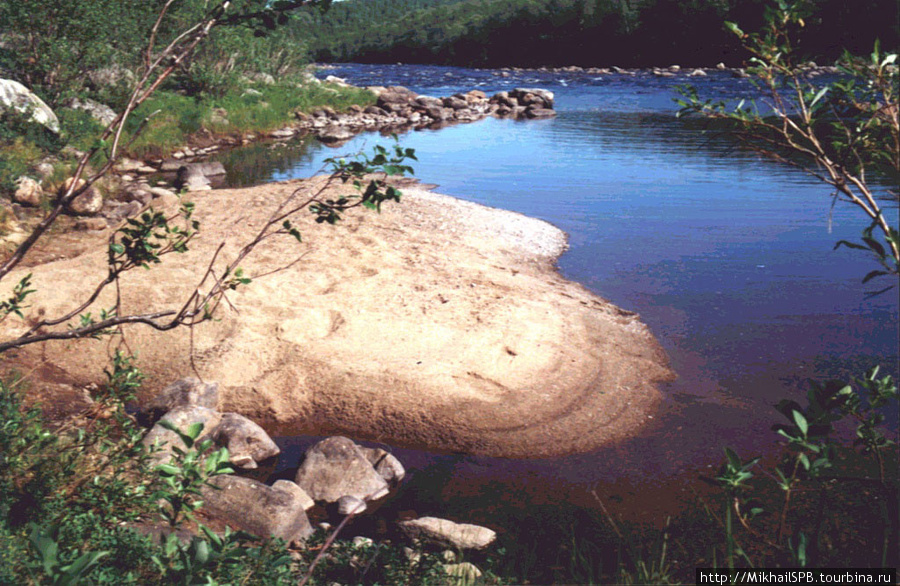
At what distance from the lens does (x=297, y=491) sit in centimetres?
484

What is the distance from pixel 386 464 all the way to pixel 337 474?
383mm

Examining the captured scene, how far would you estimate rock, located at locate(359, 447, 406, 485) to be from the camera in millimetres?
5121

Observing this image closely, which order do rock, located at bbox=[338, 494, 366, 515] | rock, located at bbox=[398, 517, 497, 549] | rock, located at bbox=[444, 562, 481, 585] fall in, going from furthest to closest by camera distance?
rock, located at bbox=[338, 494, 366, 515], rock, located at bbox=[398, 517, 497, 549], rock, located at bbox=[444, 562, 481, 585]

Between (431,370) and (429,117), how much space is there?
21.3 m

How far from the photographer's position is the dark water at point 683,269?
5.42m

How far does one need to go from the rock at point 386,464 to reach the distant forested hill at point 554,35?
3121 centimetres

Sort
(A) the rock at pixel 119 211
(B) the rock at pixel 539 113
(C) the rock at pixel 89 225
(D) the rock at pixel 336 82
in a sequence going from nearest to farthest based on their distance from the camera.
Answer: (C) the rock at pixel 89 225 < (A) the rock at pixel 119 211 < (B) the rock at pixel 539 113 < (D) the rock at pixel 336 82

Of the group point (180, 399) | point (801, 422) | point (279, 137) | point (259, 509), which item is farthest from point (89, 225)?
point (279, 137)

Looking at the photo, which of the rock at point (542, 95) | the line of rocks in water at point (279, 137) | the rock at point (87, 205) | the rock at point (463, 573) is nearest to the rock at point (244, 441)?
the rock at point (463, 573)

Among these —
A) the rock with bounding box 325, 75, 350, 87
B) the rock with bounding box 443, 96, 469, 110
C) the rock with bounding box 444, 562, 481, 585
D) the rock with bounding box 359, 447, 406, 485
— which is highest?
the rock with bounding box 325, 75, 350, 87

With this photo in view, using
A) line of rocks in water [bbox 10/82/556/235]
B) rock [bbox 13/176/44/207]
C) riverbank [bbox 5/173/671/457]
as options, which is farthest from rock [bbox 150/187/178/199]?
riverbank [bbox 5/173/671/457]

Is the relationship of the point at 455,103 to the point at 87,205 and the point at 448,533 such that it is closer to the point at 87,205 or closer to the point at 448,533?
the point at 87,205

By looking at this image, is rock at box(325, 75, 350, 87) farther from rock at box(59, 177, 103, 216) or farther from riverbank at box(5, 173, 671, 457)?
riverbank at box(5, 173, 671, 457)

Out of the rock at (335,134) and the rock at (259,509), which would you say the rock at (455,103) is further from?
the rock at (259,509)
